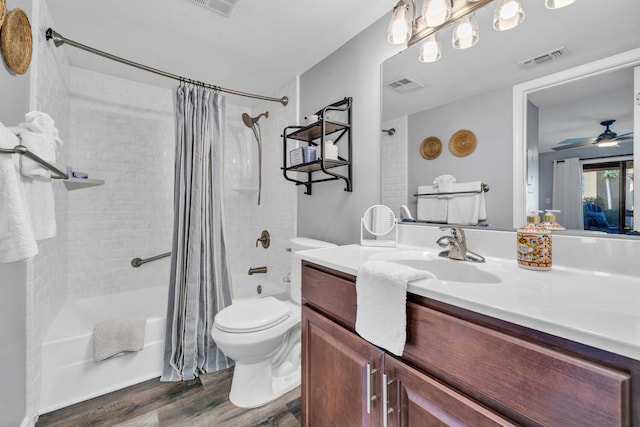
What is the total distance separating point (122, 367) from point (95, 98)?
2114mm

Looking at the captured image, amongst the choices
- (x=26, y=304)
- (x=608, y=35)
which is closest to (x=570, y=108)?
(x=608, y=35)

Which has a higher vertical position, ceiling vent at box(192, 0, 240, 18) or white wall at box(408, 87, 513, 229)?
ceiling vent at box(192, 0, 240, 18)

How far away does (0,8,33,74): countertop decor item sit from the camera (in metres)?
1.03

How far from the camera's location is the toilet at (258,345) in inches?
58.1

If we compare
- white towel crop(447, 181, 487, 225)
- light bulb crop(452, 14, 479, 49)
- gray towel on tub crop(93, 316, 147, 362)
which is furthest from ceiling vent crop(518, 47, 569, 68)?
gray towel on tub crop(93, 316, 147, 362)

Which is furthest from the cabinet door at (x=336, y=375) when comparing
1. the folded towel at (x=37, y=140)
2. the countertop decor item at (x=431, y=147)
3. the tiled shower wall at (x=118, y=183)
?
the tiled shower wall at (x=118, y=183)

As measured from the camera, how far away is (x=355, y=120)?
1.71 m

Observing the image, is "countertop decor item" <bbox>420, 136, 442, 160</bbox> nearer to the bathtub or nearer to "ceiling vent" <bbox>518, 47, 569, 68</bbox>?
"ceiling vent" <bbox>518, 47, 569, 68</bbox>

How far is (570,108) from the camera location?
948mm

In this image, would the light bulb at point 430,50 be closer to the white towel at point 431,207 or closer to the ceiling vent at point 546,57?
the ceiling vent at point 546,57

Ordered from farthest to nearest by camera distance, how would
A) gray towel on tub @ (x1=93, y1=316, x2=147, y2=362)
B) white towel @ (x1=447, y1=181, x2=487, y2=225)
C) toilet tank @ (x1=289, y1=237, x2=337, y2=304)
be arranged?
toilet tank @ (x1=289, y1=237, x2=337, y2=304)
gray towel on tub @ (x1=93, y1=316, x2=147, y2=362)
white towel @ (x1=447, y1=181, x2=487, y2=225)

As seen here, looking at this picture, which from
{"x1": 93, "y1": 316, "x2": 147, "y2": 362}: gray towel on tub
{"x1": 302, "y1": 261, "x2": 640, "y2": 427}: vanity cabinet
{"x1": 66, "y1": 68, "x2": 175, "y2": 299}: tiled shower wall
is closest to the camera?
{"x1": 302, "y1": 261, "x2": 640, "y2": 427}: vanity cabinet

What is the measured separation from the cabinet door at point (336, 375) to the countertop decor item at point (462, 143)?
0.92 m

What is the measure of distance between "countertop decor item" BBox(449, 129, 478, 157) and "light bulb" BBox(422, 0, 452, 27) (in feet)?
1.71
